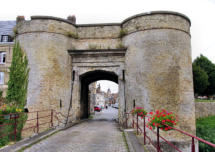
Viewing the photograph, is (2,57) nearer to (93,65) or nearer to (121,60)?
(93,65)

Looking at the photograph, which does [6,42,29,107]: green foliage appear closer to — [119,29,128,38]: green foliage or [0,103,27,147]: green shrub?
[0,103,27,147]: green shrub

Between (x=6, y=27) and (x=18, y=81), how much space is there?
12118 mm

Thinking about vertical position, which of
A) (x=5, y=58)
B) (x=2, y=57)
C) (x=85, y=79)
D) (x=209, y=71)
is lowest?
(x=85, y=79)

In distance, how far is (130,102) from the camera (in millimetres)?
11898

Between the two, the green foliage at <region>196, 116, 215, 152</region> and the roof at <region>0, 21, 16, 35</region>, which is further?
the roof at <region>0, 21, 16, 35</region>

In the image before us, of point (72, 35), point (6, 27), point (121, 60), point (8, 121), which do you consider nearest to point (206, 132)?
point (121, 60)

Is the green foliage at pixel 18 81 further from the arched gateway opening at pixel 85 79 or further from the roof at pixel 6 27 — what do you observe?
the roof at pixel 6 27

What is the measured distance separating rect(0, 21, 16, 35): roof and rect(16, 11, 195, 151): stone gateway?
807cm

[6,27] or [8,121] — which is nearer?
[8,121]

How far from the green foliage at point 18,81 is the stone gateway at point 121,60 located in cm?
37

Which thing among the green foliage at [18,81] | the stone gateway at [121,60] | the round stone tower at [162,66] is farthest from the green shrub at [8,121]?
the round stone tower at [162,66]

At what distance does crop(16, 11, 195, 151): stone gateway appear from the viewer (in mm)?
11164

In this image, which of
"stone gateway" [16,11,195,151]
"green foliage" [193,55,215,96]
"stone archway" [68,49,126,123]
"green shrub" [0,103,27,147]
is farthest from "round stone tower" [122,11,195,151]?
"green foliage" [193,55,215,96]

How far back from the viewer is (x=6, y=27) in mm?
20234
